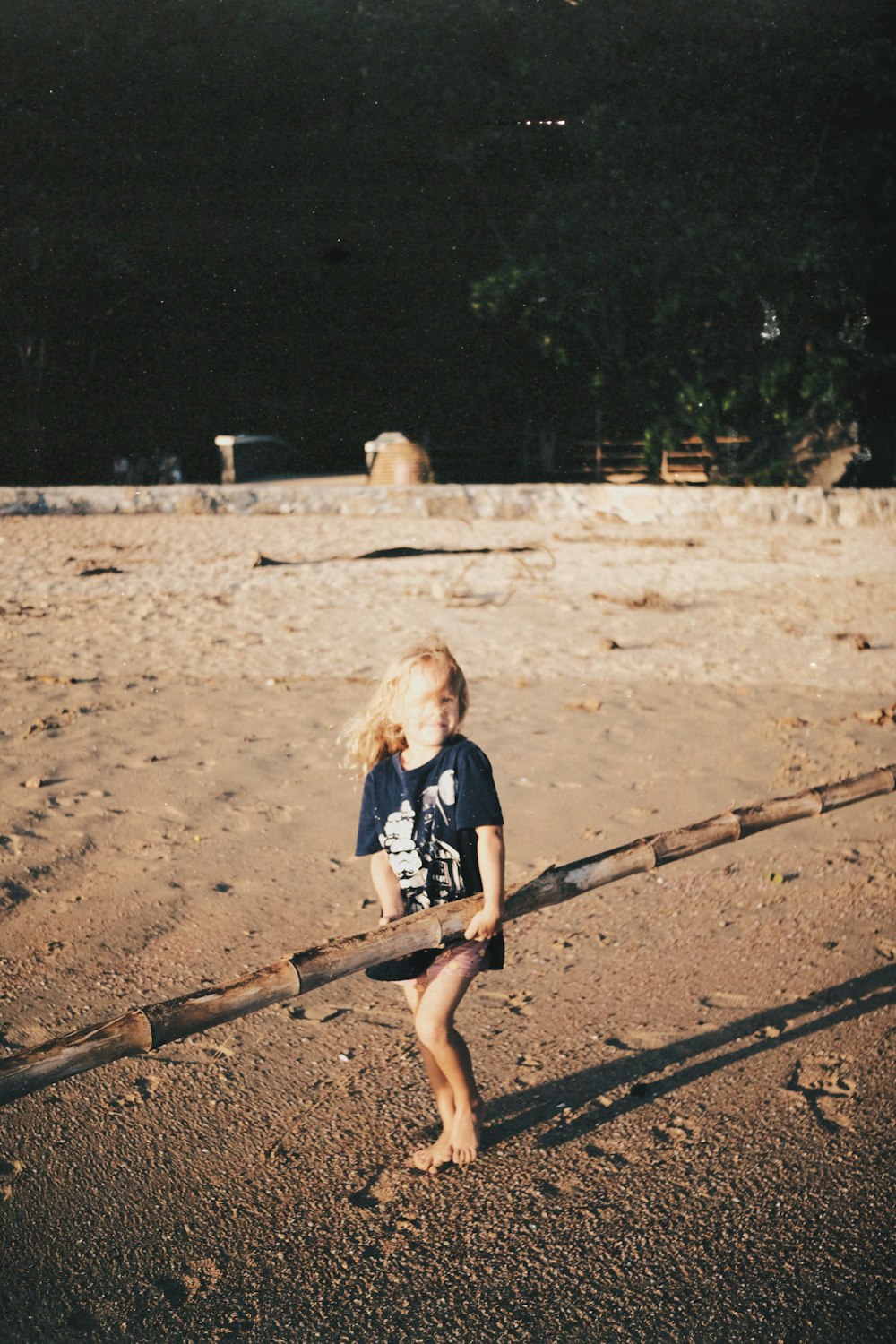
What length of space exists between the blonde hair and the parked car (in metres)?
15.3

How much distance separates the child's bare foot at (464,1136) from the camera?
259 cm

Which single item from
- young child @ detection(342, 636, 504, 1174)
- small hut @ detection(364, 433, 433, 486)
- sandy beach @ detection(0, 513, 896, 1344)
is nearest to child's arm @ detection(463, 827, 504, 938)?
young child @ detection(342, 636, 504, 1174)

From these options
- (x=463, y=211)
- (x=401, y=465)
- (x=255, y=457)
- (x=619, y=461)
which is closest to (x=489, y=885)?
(x=401, y=465)

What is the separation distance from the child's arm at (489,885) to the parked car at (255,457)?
51.1 ft

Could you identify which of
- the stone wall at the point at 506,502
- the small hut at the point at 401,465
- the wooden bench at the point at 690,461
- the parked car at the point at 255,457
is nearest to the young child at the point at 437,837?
the stone wall at the point at 506,502

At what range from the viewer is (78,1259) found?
7.58 feet

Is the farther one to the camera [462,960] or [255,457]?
[255,457]

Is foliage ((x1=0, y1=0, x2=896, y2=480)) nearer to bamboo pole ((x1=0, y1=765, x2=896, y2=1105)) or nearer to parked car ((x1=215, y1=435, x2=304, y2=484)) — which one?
parked car ((x1=215, y1=435, x2=304, y2=484))

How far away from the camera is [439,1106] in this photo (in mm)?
2646

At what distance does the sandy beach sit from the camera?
223 cm

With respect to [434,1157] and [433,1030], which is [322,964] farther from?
[434,1157]

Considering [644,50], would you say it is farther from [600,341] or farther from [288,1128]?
[288,1128]

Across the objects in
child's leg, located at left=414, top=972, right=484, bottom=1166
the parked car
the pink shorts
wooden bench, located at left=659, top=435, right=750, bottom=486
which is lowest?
child's leg, located at left=414, top=972, right=484, bottom=1166

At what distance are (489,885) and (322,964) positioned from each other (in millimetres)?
373
